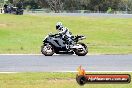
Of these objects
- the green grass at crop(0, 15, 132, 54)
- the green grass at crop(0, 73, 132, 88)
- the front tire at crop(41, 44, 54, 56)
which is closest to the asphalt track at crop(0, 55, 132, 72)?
the front tire at crop(41, 44, 54, 56)

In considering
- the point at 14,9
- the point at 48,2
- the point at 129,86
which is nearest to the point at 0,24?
the point at 14,9

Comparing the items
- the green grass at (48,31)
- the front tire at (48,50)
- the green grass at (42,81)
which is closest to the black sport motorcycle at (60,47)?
the front tire at (48,50)

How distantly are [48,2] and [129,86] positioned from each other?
81.1m

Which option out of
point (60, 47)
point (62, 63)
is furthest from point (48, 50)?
point (62, 63)

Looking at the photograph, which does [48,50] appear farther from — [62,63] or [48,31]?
[48,31]

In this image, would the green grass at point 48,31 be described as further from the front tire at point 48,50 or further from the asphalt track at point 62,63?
the asphalt track at point 62,63

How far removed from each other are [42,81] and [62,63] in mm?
4844

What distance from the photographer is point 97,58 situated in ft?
65.1

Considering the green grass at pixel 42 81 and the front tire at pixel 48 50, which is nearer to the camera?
the green grass at pixel 42 81

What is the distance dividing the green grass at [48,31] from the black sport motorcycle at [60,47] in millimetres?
2002

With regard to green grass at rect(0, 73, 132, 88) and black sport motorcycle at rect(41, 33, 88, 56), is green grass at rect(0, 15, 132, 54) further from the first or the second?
green grass at rect(0, 73, 132, 88)

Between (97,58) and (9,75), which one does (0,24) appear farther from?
(9,75)

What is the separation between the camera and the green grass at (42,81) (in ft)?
40.4

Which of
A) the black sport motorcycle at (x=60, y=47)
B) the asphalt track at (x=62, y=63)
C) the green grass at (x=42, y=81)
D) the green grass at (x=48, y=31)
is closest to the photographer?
the green grass at (x=42, y=81)
